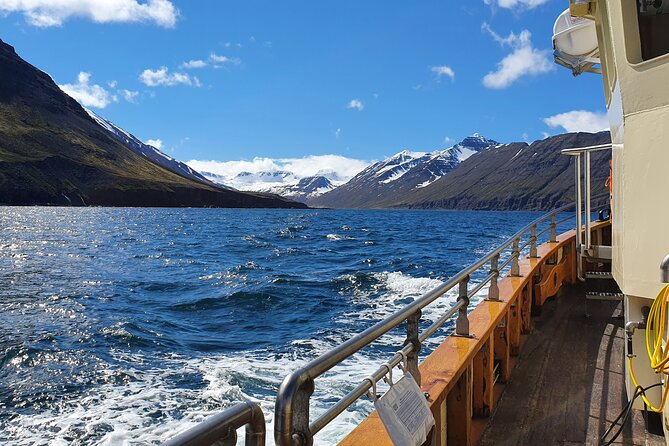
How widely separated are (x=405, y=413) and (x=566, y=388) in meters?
3.44

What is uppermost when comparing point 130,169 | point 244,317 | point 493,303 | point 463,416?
point 130,169

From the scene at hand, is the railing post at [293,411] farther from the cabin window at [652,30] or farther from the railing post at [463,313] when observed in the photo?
the cabin window at [652,30]

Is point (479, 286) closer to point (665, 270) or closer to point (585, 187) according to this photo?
point (665, 270)

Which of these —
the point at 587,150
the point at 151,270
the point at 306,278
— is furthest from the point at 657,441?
the point at 151,270

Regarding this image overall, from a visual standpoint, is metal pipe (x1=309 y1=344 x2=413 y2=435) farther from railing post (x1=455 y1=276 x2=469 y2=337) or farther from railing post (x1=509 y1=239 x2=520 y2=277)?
railing post (x1=509 y1=239 x2=520 y2=277)

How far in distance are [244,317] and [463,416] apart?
1010 centimetres

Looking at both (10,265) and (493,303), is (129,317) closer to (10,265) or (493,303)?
(493,303)

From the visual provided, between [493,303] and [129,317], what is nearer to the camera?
[493,303]

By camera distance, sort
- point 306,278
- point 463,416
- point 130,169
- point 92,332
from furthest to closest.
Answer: point 130,169 < point 306,278 < point 92,332 < point 463,416

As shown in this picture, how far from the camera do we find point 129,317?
43.3 ft

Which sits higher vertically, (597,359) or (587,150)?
(587,150)

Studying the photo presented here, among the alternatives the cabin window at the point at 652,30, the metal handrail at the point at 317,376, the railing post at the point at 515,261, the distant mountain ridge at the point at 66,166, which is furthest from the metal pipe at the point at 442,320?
the distant mountain ridge at the point at 66,166

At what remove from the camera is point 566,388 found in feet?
16.6

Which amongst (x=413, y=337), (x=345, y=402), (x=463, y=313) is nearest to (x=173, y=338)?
(x=463, y=313)
